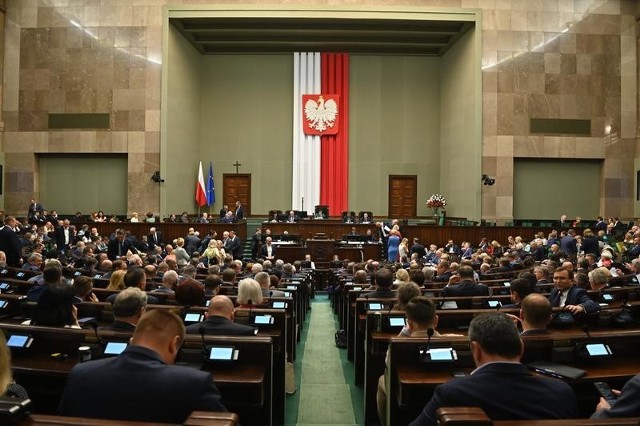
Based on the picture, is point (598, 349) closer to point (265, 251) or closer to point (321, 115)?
point (265, 251)

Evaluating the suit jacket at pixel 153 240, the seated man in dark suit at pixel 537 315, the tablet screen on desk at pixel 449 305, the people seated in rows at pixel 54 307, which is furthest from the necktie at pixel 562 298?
the suit jacket at pixel 153 240

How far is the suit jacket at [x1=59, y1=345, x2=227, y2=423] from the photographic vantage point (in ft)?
6.54

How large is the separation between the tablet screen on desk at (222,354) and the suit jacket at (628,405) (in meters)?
1.89

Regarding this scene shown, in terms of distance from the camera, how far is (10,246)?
9742 mm

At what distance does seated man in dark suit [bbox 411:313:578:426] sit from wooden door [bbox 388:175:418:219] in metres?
19.6

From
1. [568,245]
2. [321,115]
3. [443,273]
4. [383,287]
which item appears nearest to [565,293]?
[383,287]

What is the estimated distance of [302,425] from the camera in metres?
4.30

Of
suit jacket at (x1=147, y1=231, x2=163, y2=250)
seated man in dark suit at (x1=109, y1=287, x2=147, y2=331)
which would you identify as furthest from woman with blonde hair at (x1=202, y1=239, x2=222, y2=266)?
seated man in dark suit at (x1=109, y1=287, x2=147, y2=331)

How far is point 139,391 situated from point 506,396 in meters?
1.36

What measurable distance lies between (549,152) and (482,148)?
2.41 m

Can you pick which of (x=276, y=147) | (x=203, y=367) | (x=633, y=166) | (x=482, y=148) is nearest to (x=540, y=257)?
(x=482, y=148)

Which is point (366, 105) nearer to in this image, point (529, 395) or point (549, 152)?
point (549, 152)

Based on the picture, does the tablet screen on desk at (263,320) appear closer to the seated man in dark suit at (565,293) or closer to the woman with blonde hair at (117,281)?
the woman with blonde hair at (117,281)

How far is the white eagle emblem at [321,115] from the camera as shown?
21.4m
